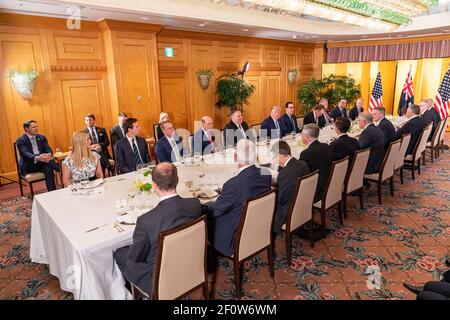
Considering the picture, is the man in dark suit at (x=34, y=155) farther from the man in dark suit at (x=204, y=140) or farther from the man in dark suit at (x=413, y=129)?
the man in dark suit at (x=413, y=129)

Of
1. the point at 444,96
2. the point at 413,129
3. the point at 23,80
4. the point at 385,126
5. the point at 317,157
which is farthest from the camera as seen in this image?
the point at 444,96

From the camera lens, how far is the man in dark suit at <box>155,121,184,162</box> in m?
4.98

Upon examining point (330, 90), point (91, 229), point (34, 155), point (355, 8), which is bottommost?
point (91, 229)

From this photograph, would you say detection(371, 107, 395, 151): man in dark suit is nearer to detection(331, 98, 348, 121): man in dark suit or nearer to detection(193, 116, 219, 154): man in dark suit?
detection(331, 98, 348, 121): man in dark suit

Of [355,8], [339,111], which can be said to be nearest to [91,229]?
[355,8]

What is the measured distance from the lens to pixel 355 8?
5691 mm

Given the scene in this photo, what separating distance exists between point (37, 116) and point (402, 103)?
37.0ft

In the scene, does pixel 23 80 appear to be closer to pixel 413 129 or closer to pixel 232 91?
pixel 232 91

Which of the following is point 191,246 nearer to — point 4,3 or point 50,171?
point 50,171

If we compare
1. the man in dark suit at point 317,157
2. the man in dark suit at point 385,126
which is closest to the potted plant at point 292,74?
the man in dark suit at point 385,126

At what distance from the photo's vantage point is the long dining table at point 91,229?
2.48 m

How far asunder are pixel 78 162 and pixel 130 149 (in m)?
1.09

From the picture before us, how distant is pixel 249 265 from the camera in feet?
11.5
